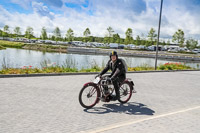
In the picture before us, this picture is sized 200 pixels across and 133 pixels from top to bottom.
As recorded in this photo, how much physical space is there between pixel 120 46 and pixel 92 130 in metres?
87.1

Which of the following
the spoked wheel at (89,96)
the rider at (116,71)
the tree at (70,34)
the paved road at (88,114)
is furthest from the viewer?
the tree at (70,34)

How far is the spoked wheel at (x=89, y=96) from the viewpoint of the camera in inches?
211

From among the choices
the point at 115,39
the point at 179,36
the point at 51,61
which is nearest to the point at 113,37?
the point at 115,39

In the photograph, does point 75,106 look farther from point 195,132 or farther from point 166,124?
point 195,132

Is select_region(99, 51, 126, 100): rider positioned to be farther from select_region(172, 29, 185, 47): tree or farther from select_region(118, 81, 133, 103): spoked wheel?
select_region(172, 29, 185, 47): tree

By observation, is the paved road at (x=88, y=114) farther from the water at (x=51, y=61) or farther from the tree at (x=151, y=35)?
the tree at (x=151, y=35)

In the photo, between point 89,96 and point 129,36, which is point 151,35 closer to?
point 129,36

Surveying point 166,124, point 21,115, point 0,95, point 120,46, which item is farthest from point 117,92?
point 120,46

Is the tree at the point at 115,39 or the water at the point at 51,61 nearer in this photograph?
the water at the point at 51,61

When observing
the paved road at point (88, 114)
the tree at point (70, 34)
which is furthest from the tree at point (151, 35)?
the paved road at point (88, 114)

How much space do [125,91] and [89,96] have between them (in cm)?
143

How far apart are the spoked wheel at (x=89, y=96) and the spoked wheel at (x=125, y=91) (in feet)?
3.18

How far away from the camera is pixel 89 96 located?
549cm

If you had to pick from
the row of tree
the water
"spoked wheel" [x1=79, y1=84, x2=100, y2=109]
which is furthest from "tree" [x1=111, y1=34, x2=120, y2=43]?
"spoked wheel" [x1=79, y1=84, x2=100, y2=109]
